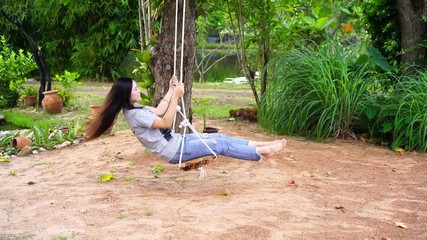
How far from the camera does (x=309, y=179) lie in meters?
4.47

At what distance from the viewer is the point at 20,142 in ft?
19.9

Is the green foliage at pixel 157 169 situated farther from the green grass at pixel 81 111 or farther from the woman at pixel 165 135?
the green grass at pixel 81 111

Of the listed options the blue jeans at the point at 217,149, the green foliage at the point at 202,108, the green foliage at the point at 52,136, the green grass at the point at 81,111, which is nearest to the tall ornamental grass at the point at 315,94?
the green foliage at the point at 202,108

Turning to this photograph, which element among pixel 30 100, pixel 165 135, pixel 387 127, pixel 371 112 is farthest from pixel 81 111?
pixel 165 135

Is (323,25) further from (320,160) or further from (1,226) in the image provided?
(1,226)

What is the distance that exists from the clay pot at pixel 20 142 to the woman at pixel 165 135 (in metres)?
2.26

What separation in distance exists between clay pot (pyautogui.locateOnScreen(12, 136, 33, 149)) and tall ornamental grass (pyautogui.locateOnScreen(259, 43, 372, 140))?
8.17 feet

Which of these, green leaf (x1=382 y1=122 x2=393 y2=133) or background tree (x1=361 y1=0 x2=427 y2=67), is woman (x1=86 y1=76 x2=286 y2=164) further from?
background tree (x1=361 y1=0 x2=427 y2=67)

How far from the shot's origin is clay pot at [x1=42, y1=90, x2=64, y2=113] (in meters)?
8.48

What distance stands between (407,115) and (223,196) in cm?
257

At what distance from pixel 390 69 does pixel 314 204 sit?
10.4 ft

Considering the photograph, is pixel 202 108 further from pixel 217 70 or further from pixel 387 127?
pixel 217 70

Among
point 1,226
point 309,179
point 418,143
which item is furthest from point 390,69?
point 1,226

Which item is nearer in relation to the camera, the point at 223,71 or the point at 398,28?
the point at 398,28
